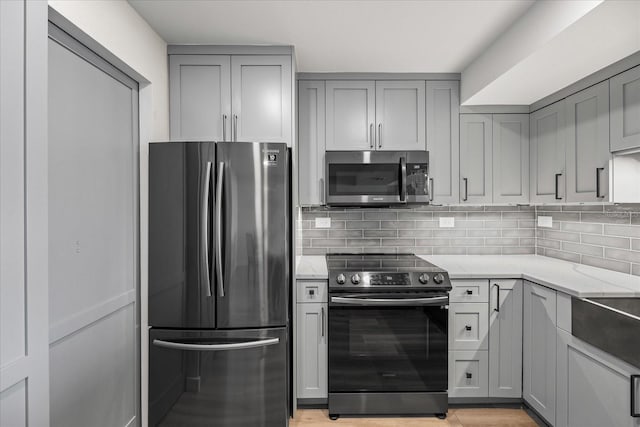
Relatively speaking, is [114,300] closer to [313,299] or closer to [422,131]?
[313,299]

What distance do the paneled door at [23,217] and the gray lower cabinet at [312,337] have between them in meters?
1.71

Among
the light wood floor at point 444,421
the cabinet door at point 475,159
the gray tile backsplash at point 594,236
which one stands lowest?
the light wood floor at point 444,421

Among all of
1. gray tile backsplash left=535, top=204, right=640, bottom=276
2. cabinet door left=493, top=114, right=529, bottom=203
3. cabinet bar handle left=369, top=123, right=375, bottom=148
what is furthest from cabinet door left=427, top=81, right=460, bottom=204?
gray tile backsplash left=535, top=204, right=640, bottom=276

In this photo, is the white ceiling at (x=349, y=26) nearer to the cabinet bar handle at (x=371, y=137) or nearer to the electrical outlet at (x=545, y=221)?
the cabinet bar handle at (x=371, y=137)

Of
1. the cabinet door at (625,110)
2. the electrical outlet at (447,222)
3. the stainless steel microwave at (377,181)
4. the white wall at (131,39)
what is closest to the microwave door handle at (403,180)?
the stainless steel microwave at (377,181)

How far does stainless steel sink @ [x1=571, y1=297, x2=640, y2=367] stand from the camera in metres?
1.56

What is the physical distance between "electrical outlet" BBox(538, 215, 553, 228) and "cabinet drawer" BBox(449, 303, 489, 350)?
1.15 metres

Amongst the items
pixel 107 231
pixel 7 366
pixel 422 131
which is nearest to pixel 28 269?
pixel 7 366

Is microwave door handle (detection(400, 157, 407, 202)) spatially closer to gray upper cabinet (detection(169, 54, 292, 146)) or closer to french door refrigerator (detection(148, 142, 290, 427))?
gray upper cabinet (detection(169, 54, 292, 146))

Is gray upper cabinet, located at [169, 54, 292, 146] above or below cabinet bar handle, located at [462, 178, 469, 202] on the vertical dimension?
above

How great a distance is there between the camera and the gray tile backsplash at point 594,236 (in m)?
2.43

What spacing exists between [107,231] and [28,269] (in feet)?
3.61

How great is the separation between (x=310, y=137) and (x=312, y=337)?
1.48 m

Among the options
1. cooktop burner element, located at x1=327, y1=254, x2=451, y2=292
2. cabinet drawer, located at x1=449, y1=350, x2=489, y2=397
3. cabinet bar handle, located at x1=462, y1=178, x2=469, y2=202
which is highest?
cabinet bar handle, located at x1=462, y1=178, x2=469, y2=202
